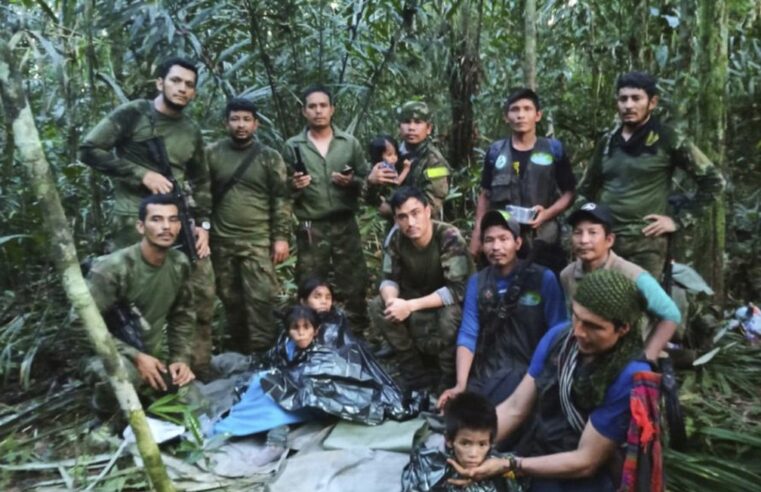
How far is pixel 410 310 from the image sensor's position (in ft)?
14.1

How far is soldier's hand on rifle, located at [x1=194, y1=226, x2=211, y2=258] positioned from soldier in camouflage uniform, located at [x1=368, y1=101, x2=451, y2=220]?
122cm

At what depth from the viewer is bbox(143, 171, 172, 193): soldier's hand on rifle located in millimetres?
4473

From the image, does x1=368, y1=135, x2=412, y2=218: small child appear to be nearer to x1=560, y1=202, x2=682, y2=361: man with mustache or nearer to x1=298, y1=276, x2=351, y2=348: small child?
x1=298, y1=276, x2=351, y2=348: small child

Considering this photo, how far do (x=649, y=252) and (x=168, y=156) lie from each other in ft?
10.3

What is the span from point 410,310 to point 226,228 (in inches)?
→ 64.9

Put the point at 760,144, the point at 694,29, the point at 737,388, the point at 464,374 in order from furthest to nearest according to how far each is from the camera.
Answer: the point at 760,144 → the point at 694,29 → the point at 737,388 → the point at 464,374

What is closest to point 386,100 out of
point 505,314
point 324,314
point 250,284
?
point 250,284

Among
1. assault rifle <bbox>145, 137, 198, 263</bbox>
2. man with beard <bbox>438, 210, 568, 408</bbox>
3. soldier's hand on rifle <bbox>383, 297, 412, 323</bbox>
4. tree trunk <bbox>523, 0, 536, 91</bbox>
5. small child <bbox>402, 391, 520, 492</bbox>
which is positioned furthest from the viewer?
tree trunk <bbox>523, 0, 536, 91</bbox>

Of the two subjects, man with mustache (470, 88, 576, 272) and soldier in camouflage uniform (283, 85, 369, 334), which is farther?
soldier in camouflage uniform (283, 85, 369, 334)

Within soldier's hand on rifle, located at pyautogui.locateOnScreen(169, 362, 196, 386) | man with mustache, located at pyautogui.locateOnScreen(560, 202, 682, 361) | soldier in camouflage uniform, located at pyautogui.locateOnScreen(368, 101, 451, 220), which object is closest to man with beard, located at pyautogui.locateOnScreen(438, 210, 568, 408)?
man with mustache, located at pyautogui.locateOnScreen(560, 202, 682, 361)

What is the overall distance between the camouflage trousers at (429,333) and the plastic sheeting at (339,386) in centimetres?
33

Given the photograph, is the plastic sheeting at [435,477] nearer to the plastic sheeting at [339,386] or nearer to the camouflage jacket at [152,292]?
the plastic sheeting at [339,386]

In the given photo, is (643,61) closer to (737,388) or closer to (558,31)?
(558,31)

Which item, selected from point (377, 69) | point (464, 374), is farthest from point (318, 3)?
point (464, 374)
